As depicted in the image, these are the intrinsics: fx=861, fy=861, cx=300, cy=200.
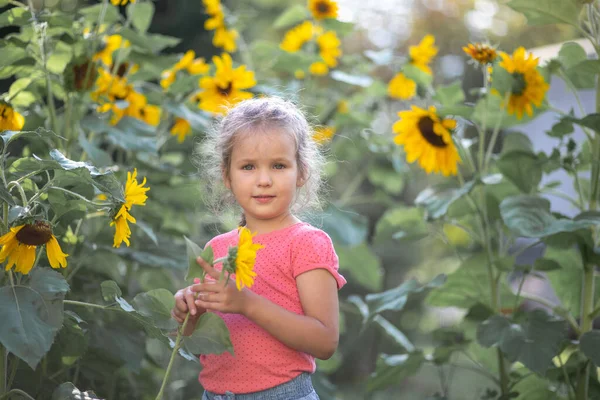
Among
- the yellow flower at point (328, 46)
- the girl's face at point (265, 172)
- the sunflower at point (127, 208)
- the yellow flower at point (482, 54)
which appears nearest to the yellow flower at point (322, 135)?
the yellow flower at point (328, 46)

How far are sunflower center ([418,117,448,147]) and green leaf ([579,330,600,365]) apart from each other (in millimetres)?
739

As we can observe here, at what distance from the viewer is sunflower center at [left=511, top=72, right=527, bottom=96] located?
8.40 ft

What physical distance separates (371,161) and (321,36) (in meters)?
0.67

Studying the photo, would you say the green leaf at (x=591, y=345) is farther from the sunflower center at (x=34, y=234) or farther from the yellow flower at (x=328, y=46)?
the yellow flower at (x=328, y=46)

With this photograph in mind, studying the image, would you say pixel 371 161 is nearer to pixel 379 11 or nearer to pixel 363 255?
pixel 363 255

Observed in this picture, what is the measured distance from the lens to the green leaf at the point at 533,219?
2307 millimetres

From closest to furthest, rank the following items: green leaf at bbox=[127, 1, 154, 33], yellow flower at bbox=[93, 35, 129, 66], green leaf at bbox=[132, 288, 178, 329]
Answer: green leaf at bbox=[132, 288, 178, 329] → yellow flower at bbox=[93, 35, 129, 66] → green leaf at bbox=[127, 1, 154, 33]

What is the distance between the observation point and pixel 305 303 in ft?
5.72

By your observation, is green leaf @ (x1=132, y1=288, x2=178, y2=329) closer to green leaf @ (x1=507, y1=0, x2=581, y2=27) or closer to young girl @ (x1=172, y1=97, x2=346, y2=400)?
young girl @ (x1=172, y1=97, x2=346, y2=400)

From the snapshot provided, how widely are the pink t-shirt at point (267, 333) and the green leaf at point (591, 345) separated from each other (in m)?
0.87

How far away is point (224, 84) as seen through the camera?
10.5ft

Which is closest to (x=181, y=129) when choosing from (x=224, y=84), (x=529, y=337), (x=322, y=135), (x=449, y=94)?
(x=224, y=84)

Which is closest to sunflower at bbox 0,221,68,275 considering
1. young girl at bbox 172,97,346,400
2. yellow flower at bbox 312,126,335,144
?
young girl at bbox 172,97,346,400

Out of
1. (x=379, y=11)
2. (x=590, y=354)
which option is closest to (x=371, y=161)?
(x=590, y=354)
